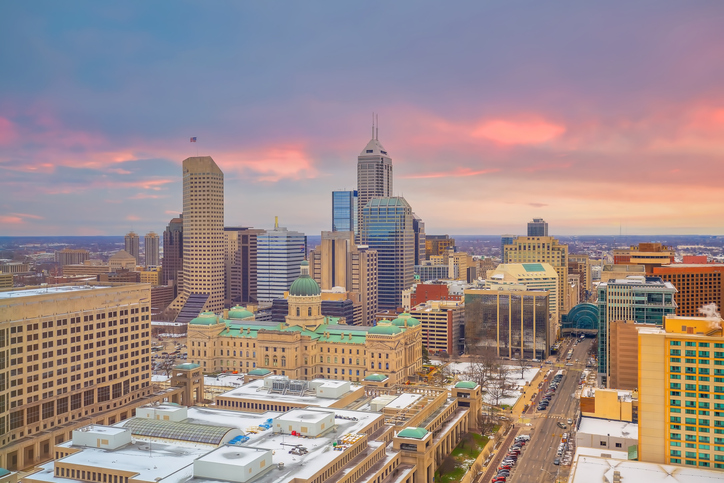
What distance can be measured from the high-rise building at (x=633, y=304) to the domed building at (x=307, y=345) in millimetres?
42663

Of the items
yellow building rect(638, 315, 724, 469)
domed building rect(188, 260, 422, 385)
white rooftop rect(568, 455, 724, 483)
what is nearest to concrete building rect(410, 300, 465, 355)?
domed building rect(188, 260, 422, 385)

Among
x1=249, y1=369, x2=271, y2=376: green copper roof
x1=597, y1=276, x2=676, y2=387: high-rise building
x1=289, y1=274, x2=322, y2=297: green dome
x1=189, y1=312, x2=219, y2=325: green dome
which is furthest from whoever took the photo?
x1=189, y1=312, x2=219, y2=325: green dome

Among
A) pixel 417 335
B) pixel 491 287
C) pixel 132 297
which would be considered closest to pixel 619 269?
pixel 491 287

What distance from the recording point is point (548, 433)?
11931cm

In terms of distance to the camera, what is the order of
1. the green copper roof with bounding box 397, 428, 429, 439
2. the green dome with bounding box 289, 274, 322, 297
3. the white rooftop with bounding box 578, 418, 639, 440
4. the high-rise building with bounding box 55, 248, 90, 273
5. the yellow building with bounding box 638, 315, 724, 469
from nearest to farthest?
1. the yellow building with bounding box 638, 315, 724, 469
2. the high-rise building with bounding box 55, 248, 90, 273
3. the green copper roof with bounding box 397, 428, 429, 439
4. the white rooftop with bounding box 578, 418, 639, 440
5. the green dome with bounding box 289, 274, 322, 297

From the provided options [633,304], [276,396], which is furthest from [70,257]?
[633,304]

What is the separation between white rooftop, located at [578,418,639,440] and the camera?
3752 inches

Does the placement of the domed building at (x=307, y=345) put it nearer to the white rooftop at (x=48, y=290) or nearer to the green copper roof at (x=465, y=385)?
the green copper roof at (x=465, y=385)

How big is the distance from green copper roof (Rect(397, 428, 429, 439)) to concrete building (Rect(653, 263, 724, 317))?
99813 millimetres

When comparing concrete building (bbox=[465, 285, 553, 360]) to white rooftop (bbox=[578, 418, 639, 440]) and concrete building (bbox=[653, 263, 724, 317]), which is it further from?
white rooftop (bbox=[578, 418, 639, 440])

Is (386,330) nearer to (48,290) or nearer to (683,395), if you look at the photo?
(48,290)

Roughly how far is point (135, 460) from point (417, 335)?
9065 centimetres

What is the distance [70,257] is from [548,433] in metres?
84.0

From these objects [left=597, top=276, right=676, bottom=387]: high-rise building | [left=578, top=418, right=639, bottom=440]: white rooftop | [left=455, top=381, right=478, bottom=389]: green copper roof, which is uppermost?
[left=597, top=276, right=676, bottom=387]: high-rise building
